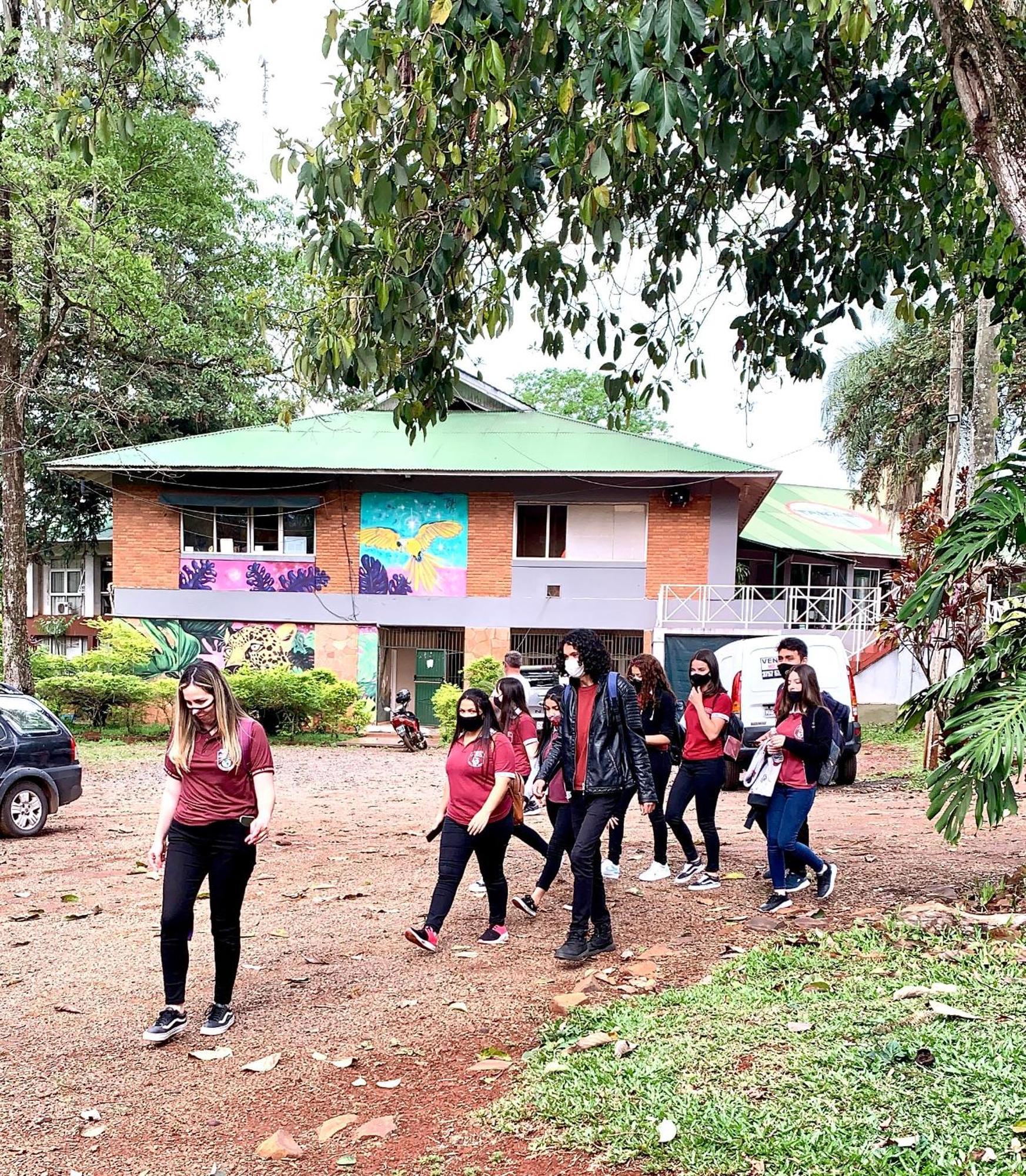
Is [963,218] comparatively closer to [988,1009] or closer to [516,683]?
[516,683]

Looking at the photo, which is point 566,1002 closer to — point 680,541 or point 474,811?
point 474,811

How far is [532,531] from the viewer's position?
81.7 feet

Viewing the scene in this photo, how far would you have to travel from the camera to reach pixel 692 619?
23.5 m

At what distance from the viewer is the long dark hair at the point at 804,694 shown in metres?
6.77

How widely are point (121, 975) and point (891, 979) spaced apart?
4.39m

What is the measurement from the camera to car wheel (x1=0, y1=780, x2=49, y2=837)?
35.6 ft

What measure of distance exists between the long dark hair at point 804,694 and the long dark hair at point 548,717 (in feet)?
4.75

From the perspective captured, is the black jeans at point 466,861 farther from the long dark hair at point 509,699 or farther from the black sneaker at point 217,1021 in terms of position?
the black sneaker at point 217,1021

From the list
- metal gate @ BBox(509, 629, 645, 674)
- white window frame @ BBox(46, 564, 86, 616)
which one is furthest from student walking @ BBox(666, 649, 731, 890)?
white window frame @ BBox(46, 564, 86, 616)

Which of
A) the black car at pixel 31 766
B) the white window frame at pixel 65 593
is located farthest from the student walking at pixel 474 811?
the white window frame at pixel 65 593

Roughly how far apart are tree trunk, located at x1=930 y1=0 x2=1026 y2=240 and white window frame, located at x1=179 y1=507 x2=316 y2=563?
69.4 feet

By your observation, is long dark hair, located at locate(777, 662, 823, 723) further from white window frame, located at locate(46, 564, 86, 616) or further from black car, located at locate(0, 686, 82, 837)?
white window frame, located at locate(46, 564, 86, 616)

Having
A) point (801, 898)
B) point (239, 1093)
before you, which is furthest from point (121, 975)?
point (801, 898)

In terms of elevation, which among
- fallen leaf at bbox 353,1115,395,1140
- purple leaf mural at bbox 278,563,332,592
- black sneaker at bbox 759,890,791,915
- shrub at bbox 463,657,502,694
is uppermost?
purple leaf mural at bbox 278,563,332,592
